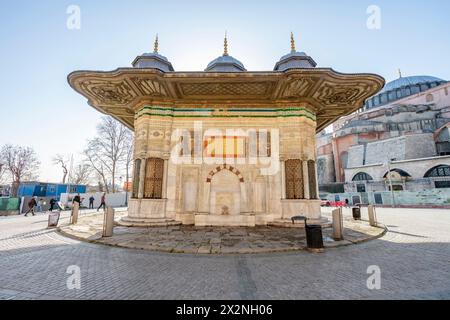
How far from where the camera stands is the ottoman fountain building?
963cm

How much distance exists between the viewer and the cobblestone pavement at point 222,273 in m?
3.28

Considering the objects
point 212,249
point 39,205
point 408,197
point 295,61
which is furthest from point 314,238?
point 408,197

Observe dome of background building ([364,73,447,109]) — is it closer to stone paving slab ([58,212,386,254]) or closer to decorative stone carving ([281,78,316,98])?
decorative stone carving ([281,78,316,98])

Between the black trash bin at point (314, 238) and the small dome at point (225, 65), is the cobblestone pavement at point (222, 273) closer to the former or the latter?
the black trash bin at point (314, 238)

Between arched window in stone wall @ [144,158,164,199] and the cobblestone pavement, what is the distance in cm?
391

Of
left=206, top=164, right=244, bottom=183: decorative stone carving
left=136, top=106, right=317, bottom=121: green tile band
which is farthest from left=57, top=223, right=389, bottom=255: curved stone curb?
left=136, top=106, right=317, bottom=121: green tile band

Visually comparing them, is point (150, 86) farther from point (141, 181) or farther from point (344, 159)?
point (344, 159)

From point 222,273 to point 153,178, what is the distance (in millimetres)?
6996

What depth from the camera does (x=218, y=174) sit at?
34.2 ft

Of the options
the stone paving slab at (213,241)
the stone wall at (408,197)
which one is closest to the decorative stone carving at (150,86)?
the stone paving slab at (213,241)

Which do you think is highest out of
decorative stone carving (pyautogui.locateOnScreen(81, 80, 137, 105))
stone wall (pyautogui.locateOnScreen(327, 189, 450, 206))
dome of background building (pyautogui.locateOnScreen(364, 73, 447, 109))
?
dome of background building (pyautogui.locateOnScreen(364, 73, 447, 109))
